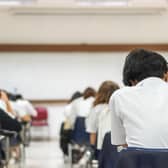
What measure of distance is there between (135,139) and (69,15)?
438 inches

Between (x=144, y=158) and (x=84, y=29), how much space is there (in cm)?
1145

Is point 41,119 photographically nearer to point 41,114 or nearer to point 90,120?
point 41,114

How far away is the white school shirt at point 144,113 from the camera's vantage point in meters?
2.08

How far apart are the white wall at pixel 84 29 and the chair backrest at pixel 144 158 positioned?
1129cm

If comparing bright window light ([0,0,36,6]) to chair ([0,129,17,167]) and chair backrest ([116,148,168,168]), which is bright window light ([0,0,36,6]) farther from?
chair backrest ([116,148,168,168])

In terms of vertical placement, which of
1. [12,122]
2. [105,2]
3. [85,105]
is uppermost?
[105,2]

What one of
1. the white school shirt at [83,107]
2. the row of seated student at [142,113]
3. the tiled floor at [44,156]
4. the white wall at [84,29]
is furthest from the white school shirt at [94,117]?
the white wall at [84,29]

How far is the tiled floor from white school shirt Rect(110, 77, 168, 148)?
5.77 m

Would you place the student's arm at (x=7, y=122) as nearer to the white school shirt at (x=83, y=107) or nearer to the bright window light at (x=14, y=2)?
the white school shirt at (x=83, y=107)

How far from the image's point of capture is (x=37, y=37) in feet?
43.7

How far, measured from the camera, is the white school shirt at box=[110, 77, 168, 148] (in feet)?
6.82

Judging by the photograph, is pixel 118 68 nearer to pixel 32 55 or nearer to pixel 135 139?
pixel 32 55

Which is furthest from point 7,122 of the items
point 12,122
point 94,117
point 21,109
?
point 21,109

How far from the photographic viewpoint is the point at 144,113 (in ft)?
6.88
